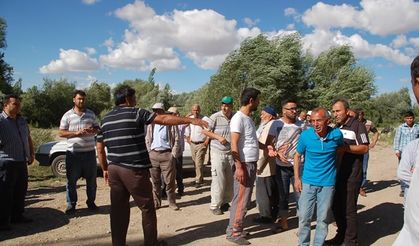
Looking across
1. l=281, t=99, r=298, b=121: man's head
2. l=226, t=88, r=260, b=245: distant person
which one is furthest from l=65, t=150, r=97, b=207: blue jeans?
l=281, t=99, r=298, b=121: man's head

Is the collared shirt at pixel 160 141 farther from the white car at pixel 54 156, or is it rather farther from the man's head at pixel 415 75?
the man's head at pixel 415 75

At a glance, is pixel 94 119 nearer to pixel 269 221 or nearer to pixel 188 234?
pixel 188 234

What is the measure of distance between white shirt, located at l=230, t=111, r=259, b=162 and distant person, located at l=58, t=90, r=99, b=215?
8.91ft

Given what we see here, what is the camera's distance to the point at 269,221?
603cm

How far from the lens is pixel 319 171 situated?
14.3ft

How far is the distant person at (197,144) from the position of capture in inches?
358

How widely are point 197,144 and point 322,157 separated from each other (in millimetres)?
5203

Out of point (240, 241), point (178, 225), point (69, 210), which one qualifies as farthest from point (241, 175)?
point (69, 210)

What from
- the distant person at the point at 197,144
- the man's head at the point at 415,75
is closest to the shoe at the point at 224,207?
the distant person at the point at 197,144

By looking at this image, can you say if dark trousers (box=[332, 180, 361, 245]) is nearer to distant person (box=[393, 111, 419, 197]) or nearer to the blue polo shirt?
the blue polo shirt

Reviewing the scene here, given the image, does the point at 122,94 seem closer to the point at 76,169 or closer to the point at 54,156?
the point at 76,169

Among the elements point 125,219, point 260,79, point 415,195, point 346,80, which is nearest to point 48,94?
point 260,79

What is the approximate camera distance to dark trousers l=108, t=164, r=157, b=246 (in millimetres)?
4395

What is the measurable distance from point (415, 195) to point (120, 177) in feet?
11.8
